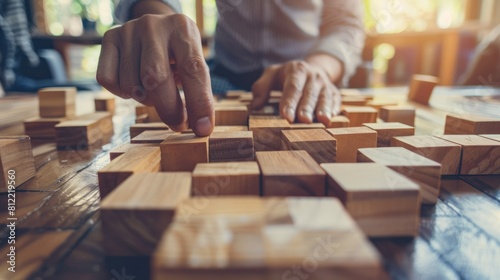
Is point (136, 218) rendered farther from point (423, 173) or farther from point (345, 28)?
point (345, 28)

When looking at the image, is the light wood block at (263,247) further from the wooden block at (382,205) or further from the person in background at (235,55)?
the person in background at (235,55)

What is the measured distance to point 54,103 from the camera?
1.24 meters

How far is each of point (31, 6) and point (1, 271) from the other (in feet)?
22.8

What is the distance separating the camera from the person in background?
2.59 ft

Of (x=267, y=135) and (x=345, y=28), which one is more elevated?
(x=345, y=28)

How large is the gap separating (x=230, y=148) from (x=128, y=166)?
22 cm

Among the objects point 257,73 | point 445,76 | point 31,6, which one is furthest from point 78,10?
point 445,76

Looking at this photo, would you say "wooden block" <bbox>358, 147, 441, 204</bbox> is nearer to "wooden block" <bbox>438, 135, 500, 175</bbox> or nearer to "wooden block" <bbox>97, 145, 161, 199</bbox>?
"wooden block" <bbox>438, 135, 500, 175</bbox>

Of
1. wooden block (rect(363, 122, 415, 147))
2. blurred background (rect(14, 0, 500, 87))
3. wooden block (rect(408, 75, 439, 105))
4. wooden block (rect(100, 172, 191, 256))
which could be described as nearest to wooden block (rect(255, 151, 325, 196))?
wooden block (rect(100, 172, 191, 256))

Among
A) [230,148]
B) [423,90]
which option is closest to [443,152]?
[230,148]

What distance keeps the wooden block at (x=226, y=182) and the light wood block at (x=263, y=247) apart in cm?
13

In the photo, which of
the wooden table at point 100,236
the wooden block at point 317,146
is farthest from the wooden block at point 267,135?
the wooden table at point 100,236

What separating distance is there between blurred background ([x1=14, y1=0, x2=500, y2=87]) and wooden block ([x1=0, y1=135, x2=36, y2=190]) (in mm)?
4650

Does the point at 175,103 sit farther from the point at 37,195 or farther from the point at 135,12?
the point at 135,12
